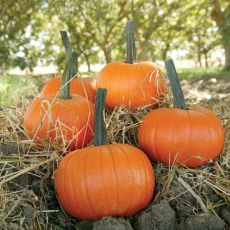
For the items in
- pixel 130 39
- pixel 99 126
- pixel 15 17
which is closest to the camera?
pixel 99 126

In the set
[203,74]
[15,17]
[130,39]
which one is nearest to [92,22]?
[15,17]

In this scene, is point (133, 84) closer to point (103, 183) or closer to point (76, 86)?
point (76, 86)

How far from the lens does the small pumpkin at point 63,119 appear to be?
2322 millimetres

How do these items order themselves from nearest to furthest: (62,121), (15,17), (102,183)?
(102,183) → (62,121) → (15,17)

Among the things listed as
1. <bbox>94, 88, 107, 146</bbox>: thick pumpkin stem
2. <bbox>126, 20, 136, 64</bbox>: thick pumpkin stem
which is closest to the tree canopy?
<bbox>126, 20, 136, 64</bbox>: thick pumpkin stem

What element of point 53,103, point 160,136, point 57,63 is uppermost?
point 53,103

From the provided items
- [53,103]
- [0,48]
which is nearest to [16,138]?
[53,103]

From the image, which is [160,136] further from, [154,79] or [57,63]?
[57,63]

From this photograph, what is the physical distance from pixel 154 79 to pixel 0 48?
30.0 feet

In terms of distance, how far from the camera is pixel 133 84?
8.70 ft

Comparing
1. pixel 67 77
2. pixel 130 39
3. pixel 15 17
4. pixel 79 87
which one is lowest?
pixel 79 87

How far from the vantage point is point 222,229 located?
1.90m

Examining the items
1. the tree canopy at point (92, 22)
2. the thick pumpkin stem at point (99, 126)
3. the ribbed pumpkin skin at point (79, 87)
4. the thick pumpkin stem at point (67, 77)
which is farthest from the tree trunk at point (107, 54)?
the thick pumpkin stem at point (99, 126)

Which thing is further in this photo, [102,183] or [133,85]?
[133,85]
